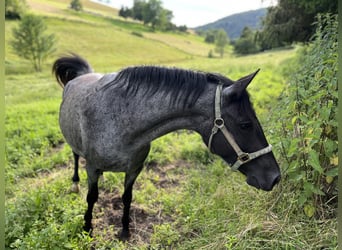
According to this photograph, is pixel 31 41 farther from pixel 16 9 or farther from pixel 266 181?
pixel 266 181

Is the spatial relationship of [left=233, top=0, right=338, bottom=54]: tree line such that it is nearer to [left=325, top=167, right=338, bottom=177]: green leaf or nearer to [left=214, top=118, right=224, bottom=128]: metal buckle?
[left=325, top=167, right=338, bottom=177]: green leaf

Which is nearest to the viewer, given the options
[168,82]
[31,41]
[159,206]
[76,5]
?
[168,82]

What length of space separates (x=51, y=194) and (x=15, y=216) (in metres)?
0.57

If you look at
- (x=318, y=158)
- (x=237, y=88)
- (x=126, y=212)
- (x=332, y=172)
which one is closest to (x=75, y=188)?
(x=126, y=212)

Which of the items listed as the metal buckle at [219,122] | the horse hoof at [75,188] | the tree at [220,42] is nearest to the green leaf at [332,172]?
the metal buckle at [219,122]

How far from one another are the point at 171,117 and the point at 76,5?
64100 mm

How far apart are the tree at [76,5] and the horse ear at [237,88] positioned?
64058 millimetres

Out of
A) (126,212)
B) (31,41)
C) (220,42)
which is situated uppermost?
(220,42)

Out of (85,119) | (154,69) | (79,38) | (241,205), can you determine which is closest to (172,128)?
(154,69)

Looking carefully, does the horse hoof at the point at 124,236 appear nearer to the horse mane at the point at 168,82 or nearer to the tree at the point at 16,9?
the horse mane at the point at 168,82

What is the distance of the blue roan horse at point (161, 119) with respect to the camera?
2627 mm

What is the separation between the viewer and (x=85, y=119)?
3.31 m

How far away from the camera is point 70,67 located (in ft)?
17.5

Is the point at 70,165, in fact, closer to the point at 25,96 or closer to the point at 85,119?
the point at 85,119
